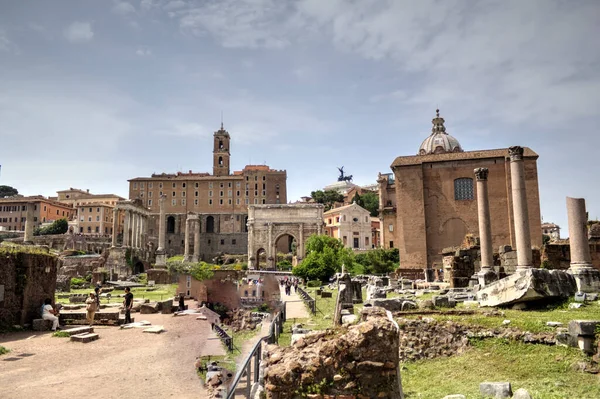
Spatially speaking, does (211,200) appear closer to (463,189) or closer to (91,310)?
(463,189)

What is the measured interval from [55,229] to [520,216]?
73.1 meters

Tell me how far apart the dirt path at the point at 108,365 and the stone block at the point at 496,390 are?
4.34 m

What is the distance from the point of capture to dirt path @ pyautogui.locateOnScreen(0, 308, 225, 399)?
23.9 ft

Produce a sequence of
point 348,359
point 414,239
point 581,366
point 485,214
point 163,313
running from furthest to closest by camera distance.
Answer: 1. point 414,239
2. point 163,313
3. point 485,214
4. point 581,366
5. point 348,359

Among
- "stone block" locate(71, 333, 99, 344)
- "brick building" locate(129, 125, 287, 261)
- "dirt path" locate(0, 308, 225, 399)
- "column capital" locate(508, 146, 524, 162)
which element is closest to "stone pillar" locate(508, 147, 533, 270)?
"column capital" locate(508, 146, 524, 162)

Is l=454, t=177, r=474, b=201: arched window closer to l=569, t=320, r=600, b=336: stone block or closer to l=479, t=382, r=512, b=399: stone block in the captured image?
l=569, t=320, r=600, b=336: stone block

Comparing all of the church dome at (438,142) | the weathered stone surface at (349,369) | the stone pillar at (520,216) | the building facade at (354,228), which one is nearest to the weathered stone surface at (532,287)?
the stone pillar at (520,216)

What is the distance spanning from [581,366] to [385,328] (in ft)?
11.6

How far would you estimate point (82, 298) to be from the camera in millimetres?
23516

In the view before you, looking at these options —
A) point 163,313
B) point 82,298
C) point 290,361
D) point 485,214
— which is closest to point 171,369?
point 290,361

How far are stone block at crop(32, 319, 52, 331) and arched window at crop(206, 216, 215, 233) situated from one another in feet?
217

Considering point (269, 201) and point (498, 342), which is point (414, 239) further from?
point (269, 201)

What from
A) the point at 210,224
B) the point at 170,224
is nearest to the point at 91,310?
the point at 210,224

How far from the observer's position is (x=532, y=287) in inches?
377
